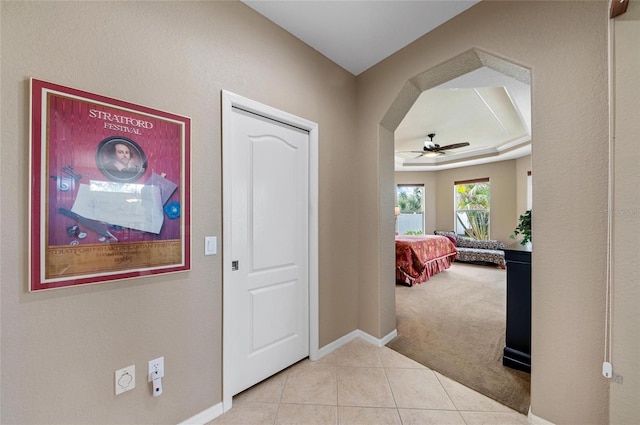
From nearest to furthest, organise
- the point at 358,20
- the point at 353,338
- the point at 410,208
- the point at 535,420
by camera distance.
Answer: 1. the point at 535,420
2. the point at 358,20
3. the point at 353,338
4. the point at 410,208

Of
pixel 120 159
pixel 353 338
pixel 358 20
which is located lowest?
pixel 353 338

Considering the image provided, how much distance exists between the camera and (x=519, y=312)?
2002mm

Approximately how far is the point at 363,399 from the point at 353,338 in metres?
0.82

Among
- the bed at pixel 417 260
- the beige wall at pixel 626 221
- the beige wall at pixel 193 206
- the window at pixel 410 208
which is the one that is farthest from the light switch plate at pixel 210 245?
the window at pixel 410 208

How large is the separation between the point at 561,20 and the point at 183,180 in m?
2.31

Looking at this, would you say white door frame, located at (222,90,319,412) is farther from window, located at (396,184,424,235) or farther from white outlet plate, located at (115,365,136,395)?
window, located at (396,184,424,235)

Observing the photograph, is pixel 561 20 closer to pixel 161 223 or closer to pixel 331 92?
pixel 331 92

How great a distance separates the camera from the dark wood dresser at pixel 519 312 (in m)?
1.95

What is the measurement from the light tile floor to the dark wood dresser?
575 millimetres

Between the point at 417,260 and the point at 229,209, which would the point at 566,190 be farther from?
the point at 417,260

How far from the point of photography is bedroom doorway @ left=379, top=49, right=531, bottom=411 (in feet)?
6.04

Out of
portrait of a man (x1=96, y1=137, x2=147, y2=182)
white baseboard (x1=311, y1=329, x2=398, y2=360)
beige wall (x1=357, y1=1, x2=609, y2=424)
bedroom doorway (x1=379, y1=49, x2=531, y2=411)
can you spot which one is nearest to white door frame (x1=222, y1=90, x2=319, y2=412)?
white baseboard (x1=311, y1=329, x2=398, y2=360)

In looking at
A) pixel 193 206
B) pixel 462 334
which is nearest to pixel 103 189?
pixel 193 206

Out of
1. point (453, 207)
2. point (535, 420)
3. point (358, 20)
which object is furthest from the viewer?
point (453, 207)
